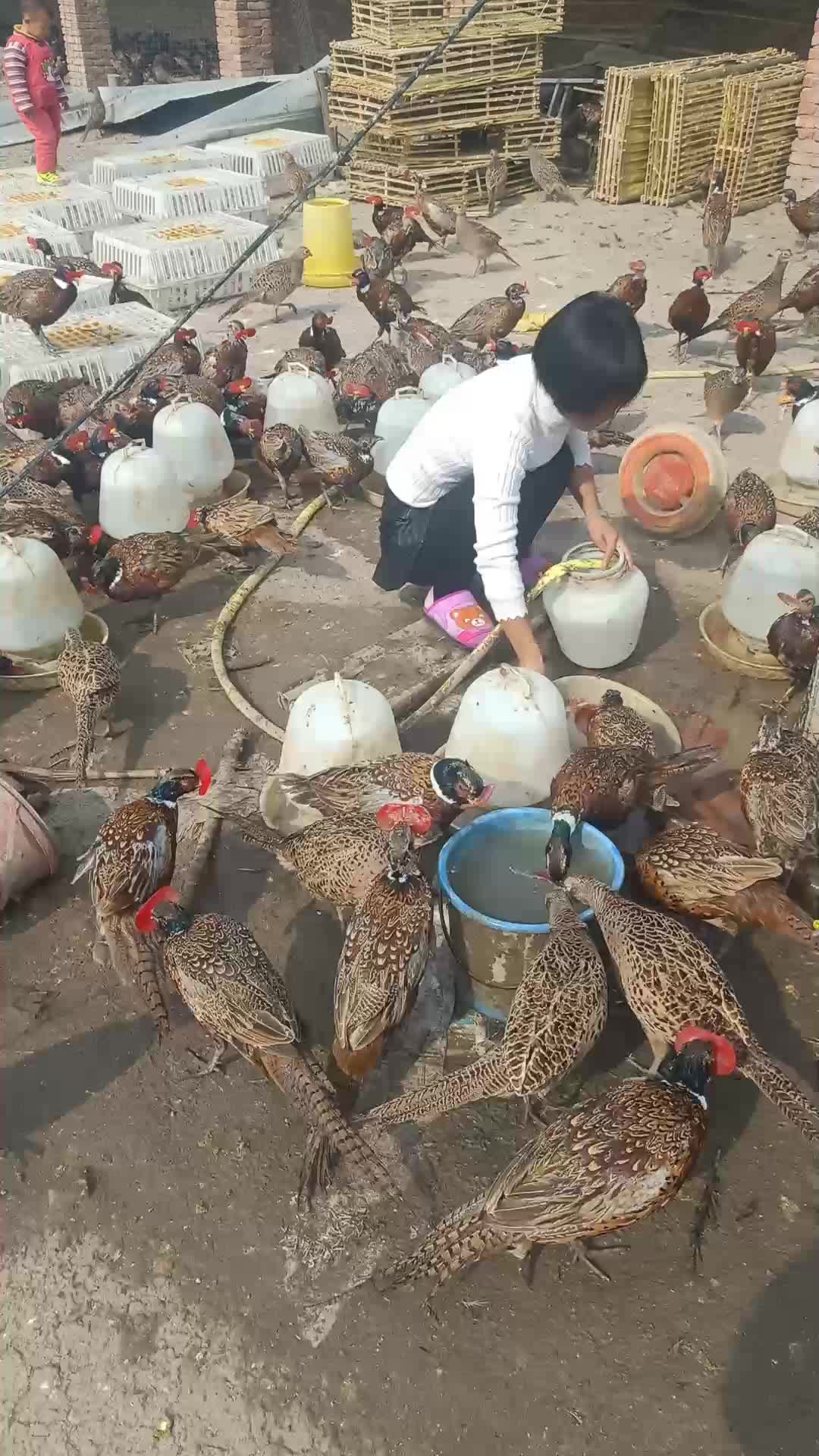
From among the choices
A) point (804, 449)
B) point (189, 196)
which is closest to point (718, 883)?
point (804, 449)

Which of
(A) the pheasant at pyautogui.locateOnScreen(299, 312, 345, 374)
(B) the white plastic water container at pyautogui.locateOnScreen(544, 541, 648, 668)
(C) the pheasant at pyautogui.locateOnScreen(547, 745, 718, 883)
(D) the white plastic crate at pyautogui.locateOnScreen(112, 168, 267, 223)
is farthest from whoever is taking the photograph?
(D) the white plastic crate at pyautogui.locateOnScreen(112, 168, 267, 223)

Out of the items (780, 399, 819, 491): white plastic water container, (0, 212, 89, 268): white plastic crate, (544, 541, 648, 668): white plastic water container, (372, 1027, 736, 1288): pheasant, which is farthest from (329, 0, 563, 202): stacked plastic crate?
(372, 1027, 736, 1288): pheasant

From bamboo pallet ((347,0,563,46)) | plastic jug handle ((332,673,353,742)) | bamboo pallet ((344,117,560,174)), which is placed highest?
bamboo pallet ((347,0,563,46))

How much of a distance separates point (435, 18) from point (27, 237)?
22.8ft

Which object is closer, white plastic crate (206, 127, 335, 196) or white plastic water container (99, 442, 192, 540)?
white plastic water container (99, 442, 192, 540)

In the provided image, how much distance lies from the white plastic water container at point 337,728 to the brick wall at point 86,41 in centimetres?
2077

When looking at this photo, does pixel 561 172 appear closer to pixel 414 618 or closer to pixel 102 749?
pixel 414 618

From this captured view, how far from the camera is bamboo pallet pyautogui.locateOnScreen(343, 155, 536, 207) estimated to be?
43.5 feet

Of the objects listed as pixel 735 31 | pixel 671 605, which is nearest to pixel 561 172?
pixel 735 31

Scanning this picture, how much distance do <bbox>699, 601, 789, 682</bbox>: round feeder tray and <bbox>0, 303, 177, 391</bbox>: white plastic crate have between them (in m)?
5.23

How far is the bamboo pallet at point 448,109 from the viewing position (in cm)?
1291

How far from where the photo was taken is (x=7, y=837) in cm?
381

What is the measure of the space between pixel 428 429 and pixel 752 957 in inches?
113

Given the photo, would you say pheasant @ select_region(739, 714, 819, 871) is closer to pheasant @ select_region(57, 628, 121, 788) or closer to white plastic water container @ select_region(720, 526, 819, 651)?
white plastic water container @ select_region(720, 526, 819, 651)
